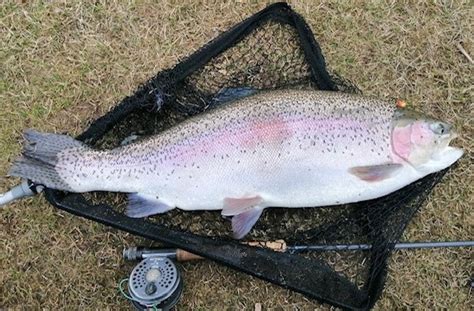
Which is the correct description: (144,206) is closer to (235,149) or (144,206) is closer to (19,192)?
(235,149)

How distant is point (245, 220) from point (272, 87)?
2.76ft

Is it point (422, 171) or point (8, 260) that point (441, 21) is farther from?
point (8, 260)

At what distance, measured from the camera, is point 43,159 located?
311cm

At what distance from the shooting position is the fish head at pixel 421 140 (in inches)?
121

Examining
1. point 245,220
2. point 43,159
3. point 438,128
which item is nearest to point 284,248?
point 245,220

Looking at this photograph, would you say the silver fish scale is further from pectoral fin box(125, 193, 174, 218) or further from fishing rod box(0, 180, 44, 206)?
fishing rod box(0, 180, 44, 206)

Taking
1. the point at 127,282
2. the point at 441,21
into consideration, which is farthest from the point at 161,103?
the point at 441,21

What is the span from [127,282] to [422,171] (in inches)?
64.5

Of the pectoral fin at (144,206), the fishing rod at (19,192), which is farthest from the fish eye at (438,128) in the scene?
the fishing rod at (19,192)

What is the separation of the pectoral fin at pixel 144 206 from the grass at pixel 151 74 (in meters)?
0.42

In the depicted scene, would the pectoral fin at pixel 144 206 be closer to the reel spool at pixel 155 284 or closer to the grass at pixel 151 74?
the reel spool at pixel 155 284

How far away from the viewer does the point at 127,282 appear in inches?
135

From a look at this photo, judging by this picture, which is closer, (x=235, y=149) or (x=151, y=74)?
(x=235, y=149)

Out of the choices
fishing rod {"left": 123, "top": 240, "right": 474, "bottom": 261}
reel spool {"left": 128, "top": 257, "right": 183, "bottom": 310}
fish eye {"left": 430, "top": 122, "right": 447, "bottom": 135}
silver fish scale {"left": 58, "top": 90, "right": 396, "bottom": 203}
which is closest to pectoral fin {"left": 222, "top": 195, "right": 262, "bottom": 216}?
silver fish scale {"left": 58, "top": 90, "right": 396, "bottom": 203}
